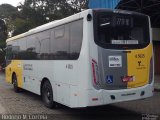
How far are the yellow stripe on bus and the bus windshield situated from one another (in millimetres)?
208

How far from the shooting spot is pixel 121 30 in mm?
9812

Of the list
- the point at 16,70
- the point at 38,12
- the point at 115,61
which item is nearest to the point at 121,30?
the point at 115,61

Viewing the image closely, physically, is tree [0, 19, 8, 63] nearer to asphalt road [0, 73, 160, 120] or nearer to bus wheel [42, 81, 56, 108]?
asphalt road [0, 73, 160, 120]

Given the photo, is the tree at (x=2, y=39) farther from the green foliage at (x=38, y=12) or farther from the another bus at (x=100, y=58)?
the another bus at (x=100, y=58)

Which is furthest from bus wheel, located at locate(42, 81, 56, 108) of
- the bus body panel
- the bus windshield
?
the bus body panel

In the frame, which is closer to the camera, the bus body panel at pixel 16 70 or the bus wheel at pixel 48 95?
the bus wheel at pixel 48 95

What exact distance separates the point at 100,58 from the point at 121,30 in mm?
1120

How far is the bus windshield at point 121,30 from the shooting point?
9.42 metres

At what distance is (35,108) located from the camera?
12.0 m

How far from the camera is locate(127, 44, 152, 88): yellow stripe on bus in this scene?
9.80m

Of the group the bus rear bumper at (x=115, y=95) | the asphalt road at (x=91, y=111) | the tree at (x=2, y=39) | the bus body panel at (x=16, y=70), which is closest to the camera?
the bus rear bumper at (x=115, y=95)

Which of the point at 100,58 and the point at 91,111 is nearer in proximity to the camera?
the point at 100,58

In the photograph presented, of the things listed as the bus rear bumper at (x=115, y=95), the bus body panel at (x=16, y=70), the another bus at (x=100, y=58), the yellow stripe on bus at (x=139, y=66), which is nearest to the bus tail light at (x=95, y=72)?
the another bus at (x=100, y=58)

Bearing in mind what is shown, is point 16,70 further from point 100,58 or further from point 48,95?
point 100,58
